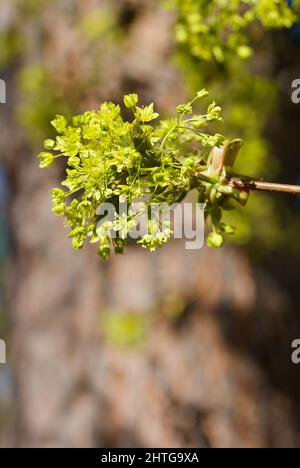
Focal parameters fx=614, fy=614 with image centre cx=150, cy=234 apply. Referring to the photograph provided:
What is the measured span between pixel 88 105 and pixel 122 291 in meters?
0.59

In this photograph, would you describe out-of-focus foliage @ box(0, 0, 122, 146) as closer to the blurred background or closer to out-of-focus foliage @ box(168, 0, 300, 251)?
the blurred background

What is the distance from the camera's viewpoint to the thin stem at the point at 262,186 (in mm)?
566

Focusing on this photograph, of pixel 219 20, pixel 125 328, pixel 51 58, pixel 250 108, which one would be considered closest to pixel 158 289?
pixel 125 328

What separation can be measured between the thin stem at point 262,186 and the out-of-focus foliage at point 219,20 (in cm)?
43

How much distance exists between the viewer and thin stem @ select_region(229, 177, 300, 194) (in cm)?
57

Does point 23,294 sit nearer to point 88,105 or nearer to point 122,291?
point 122,291

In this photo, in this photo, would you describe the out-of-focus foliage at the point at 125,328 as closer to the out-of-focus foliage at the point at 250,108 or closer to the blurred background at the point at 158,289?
the blurred background at the point at 158,289

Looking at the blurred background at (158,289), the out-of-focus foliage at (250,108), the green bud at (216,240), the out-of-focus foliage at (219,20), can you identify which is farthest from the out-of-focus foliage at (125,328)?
the green bud at (216,240)

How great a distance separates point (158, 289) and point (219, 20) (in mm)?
998

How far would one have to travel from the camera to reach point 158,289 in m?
1.87

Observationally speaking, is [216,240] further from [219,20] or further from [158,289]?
[158,289]

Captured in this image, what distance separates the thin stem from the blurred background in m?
1.11

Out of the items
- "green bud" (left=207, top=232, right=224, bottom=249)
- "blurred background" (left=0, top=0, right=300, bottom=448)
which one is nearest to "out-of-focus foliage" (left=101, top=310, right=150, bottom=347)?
"blurred background" (left=0, top=0, right=300, bottom=448)
